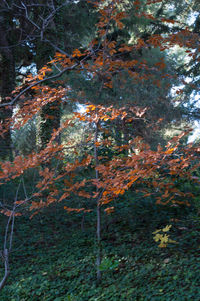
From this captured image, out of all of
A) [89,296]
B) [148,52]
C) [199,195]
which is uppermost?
[148,52]

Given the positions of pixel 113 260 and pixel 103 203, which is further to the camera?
pixel 113 260

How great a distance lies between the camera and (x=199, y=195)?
576 cm

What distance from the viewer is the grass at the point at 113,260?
3342 mm

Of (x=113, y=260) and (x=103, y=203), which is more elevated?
(x=103, y=203)

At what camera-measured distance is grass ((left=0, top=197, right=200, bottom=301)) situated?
3342mm

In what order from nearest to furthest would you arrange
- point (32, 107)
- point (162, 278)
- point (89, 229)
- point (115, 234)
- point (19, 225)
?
point (162, 278), point (32, 107), point (115, 234), point (89, 229), point (19, 225)

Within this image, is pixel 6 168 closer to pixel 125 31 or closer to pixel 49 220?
pixel 49 220

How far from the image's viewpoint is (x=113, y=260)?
13.8 ft

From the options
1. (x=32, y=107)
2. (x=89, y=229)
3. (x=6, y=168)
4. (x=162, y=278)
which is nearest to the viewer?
(x=6, y=168)

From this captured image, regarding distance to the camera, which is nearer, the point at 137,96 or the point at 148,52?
the point at 137,96

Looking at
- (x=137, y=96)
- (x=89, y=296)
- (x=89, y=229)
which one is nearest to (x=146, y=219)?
(x=89, y=229)

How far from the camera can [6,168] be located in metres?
3.11

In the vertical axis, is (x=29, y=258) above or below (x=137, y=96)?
below

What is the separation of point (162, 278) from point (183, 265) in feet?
1.20
